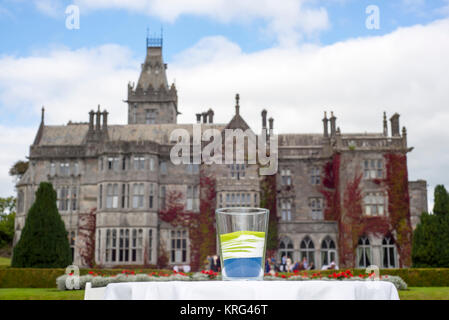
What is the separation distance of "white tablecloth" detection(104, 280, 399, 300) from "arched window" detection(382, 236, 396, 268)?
97.6ft

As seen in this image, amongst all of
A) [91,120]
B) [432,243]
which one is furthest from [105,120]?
[432,243]

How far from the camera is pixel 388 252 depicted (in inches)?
1206

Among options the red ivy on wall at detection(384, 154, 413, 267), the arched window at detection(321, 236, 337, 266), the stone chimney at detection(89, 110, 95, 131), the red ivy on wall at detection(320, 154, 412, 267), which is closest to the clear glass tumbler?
the red ivy on wall at detection(320, 154, 412, 267)

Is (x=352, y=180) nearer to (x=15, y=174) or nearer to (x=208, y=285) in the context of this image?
(x=208, y=285)

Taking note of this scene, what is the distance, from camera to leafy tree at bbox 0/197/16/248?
52688 mm

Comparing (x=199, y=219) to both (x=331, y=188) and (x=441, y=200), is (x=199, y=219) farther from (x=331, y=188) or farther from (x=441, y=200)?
(x=441, y=200)

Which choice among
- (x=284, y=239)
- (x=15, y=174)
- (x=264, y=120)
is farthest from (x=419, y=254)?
(x=15, y=174)

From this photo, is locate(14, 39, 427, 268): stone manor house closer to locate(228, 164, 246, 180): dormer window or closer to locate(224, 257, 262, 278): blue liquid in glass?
locate(228, 164, 246, 180): dormer window

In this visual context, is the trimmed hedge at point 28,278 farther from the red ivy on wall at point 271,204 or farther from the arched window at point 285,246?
the arched window at point 285,246

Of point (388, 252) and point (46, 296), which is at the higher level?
point (388, 252)

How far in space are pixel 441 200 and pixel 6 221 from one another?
147 feet

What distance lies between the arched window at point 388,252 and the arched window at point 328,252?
2.91 meters

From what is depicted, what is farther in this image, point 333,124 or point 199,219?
point 333,124
